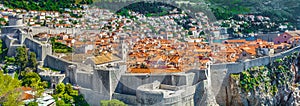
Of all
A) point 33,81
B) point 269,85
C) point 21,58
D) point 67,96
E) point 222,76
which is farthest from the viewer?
point 269,85

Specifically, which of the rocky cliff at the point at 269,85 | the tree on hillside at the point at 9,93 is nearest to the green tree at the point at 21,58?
the tree on hillside at the point at 9,93

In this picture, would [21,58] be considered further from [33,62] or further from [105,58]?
[105,58]

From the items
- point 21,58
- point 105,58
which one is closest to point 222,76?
point 105,58

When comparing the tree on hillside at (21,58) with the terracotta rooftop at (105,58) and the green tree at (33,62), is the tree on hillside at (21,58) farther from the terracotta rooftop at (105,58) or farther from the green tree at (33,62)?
the terracotta rooftop at (105,58)

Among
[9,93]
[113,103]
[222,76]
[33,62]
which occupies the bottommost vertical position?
[113,103]

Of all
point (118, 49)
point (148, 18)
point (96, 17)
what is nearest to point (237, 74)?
point (118, 49)

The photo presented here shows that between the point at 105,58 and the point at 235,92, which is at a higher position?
the point at 105,58

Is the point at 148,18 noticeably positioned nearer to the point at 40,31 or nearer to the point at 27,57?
the point at 40,31
